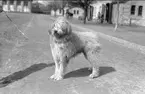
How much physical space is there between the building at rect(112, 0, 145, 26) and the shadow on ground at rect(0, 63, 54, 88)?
84.0 ft

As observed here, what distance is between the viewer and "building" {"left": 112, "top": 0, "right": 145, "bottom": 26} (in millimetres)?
31408

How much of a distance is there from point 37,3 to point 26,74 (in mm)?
96504

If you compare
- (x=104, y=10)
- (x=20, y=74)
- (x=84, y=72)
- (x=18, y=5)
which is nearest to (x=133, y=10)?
(x=104, y=10)

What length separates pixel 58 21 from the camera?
5.54 meters

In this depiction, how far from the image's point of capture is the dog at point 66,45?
18.3 feet

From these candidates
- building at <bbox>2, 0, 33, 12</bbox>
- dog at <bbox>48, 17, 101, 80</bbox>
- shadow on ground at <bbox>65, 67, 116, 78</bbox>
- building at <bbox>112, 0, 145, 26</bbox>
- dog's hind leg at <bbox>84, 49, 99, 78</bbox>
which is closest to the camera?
dog at <bbox>48, 17, 101, 80</bbox>

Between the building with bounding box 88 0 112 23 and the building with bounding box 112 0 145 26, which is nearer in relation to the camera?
the building with bounding box 112 0 145 26

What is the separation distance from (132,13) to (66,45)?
29094 millimetres

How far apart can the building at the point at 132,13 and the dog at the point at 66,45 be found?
26209 millimetres

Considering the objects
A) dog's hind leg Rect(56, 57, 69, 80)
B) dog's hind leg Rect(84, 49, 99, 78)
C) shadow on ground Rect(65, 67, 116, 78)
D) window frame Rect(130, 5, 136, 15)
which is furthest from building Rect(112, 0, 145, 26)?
dog's hind leg Rect(56, 57, 69, 80)

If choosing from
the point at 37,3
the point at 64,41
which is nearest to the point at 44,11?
the point at 37,3

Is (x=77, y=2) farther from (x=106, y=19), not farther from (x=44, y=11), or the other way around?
(x=44, y=11)

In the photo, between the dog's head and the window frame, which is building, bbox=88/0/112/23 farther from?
the dog's head

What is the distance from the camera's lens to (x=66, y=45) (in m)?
5.91
